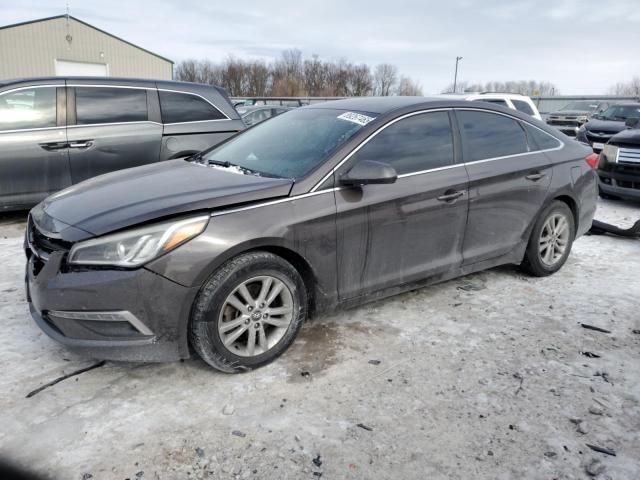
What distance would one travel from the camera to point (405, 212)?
345 cm

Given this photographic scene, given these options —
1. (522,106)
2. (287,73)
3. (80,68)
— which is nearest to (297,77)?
(287,73)

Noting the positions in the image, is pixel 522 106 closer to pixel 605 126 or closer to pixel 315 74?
pixel 605 126

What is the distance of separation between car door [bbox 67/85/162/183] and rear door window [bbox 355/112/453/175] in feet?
12.6

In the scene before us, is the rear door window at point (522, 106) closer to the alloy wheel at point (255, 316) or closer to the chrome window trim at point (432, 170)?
the chrome window trim at point (432, 170)

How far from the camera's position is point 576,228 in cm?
478

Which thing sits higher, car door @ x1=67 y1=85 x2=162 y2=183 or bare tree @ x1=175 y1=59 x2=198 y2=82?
bare tree @ x1=175 y1=59 x2=198 y2=82

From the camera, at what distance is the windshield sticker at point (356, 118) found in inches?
138

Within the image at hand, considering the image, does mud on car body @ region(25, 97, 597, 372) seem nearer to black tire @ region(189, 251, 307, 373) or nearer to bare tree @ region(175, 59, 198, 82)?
black tire @ region(189, 251, 307, 373)

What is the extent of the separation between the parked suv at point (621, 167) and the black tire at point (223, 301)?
269 inches

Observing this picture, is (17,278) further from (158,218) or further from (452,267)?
(452,267)

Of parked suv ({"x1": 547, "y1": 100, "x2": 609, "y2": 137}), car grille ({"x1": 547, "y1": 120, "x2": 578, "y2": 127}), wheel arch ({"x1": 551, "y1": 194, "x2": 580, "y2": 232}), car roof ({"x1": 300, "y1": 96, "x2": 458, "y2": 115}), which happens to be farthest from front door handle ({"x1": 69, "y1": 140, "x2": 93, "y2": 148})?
car grille ({"x1": 547, "y1": 120, "x2": 578, "y2": 127})

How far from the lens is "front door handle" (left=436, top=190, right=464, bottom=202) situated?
364 centimetres

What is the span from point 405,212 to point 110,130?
4260mm

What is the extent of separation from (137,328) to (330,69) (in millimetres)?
75054
